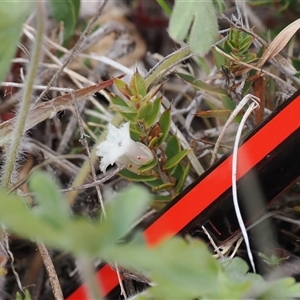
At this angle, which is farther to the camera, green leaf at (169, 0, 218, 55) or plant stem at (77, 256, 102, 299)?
green leaf at (169, 0, 218, 55)

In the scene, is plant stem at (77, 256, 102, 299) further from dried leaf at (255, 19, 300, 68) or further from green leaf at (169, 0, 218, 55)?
dried leaf at (255, 19, 300, 68)

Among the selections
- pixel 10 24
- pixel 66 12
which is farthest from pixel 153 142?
pixel 66 12

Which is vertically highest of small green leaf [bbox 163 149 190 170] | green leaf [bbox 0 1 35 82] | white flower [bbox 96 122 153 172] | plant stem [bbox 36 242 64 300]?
green leaf [bbox 0 1 35 82]

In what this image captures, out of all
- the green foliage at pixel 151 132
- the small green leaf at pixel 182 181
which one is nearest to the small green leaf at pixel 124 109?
the green foliage at pixel 151 132

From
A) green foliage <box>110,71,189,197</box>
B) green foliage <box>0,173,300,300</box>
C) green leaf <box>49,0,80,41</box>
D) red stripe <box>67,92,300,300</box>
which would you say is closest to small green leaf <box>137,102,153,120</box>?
green foliage <box>110,71,189,197</box>

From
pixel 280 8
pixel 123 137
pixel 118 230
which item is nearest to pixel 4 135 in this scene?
pixel 123 137

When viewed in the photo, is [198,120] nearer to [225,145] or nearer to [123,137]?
[225,145]
